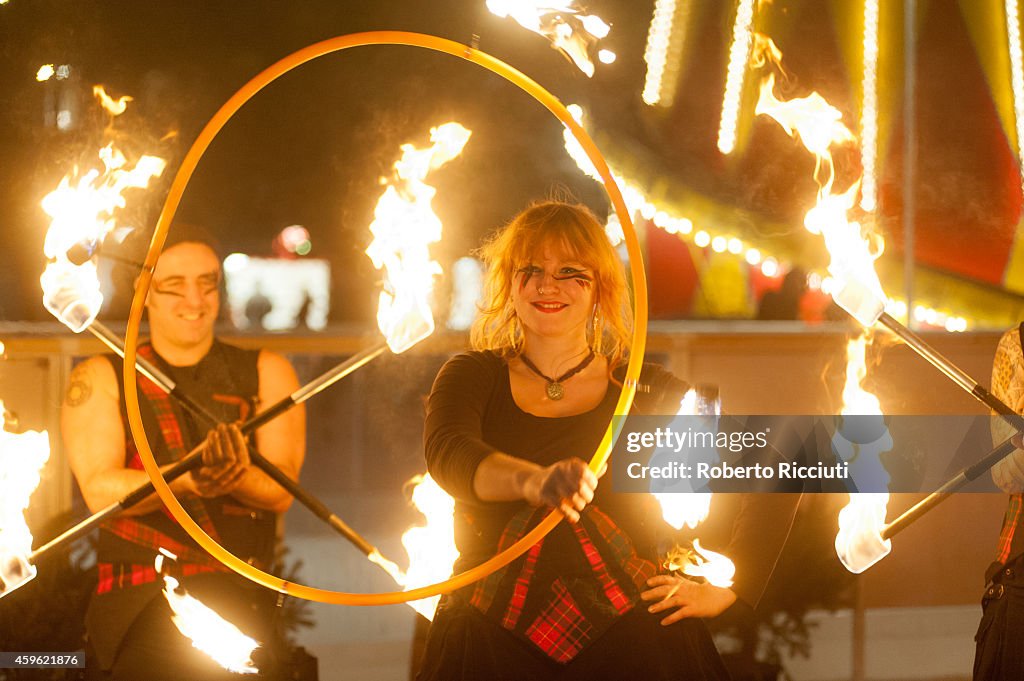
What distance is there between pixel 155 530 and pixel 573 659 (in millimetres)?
1372

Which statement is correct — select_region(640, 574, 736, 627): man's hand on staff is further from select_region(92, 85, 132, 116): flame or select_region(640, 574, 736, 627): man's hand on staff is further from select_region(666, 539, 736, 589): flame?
select_region(92, 85, 132, 116): flame

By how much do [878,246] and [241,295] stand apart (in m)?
6.19

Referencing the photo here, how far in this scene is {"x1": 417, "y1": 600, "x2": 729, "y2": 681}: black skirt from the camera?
236 cm

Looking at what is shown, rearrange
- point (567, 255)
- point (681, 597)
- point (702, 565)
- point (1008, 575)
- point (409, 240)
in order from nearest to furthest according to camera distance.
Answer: point (681, 597) < point (567, 255) < point (702, 565) < point (1008, 575) < point (409, 240)

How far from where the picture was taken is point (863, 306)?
3.19 metres

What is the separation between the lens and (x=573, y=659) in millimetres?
2369

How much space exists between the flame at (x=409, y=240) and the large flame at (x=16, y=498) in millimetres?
1212

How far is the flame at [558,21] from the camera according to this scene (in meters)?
3.23

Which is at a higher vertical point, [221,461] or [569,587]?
[221,461]

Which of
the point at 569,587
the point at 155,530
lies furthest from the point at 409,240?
the point at 569,587

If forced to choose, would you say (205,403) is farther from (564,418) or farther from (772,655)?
(772,655)

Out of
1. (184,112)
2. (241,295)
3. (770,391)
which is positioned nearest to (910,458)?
(770,391)

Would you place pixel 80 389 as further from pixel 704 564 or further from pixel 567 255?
pixel 704 564

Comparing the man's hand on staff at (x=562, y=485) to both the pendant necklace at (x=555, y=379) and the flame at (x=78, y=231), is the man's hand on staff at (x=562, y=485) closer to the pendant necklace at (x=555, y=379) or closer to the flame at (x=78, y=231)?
the pendant necklace at (x=555, y=379)
